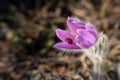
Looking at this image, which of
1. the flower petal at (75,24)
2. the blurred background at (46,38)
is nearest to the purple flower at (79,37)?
the flower petal at (75,24)

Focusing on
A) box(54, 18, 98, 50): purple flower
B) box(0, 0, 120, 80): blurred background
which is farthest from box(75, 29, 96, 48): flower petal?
box(0, 0, 120, 80): blurred background

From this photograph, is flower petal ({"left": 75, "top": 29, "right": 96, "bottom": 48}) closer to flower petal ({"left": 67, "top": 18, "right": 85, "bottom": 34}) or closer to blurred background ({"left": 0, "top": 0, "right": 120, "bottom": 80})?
flower petal ({"left": 67, "top": 18, "right": 85, "bottom": 34})

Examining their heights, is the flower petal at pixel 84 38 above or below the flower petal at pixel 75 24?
below

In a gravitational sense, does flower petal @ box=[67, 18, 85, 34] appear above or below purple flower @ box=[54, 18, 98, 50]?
above

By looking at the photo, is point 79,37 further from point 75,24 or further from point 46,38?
point 46,38

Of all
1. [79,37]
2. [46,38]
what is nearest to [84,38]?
[79,37]

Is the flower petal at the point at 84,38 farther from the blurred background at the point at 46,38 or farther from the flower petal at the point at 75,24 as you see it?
the blurred background at the point at 46,38

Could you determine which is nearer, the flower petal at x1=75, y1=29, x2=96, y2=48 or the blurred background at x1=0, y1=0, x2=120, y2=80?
the flower petal at x1=75, y1=29, x2=96, y2=48

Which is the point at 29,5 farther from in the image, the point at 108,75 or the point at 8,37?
the point at 108,75

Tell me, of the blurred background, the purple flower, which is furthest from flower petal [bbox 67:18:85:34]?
the blurred background
